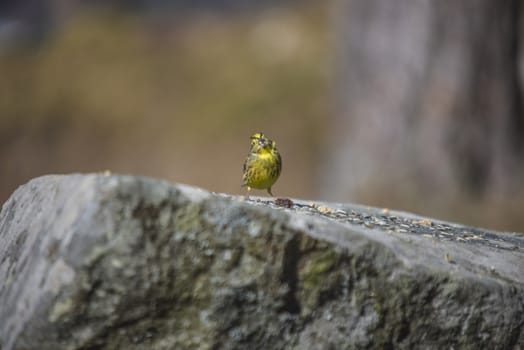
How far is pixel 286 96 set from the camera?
47.2 ft

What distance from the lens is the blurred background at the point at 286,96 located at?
8.88 meters

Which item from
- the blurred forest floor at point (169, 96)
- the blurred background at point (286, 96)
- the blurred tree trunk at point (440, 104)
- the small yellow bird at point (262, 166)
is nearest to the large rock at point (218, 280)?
the small yellow bird at point (262, 166)

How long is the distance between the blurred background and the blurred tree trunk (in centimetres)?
2

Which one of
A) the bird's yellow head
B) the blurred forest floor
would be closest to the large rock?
the bird's yellow head

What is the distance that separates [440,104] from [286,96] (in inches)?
227

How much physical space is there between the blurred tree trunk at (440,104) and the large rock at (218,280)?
17.0ft

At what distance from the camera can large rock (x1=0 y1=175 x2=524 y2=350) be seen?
308 centimetres

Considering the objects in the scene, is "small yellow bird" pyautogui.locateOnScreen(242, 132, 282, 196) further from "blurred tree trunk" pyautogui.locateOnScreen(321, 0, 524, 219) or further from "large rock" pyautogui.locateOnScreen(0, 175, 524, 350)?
"blurred tree trunk" pyautogui.locateOnScreen(321, 0, 524, 219)

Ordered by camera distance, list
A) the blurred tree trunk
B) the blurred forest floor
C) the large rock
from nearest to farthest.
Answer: the large rock → the blurred tree trunk → the blurred forest floor

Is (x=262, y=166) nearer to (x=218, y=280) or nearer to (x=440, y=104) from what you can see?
(x=218, y=280)

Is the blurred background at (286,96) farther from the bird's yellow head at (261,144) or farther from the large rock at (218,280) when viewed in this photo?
the large rock at (218,280)

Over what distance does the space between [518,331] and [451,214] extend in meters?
4.95

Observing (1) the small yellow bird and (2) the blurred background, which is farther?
(2) the blurred background

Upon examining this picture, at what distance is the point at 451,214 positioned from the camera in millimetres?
8586
